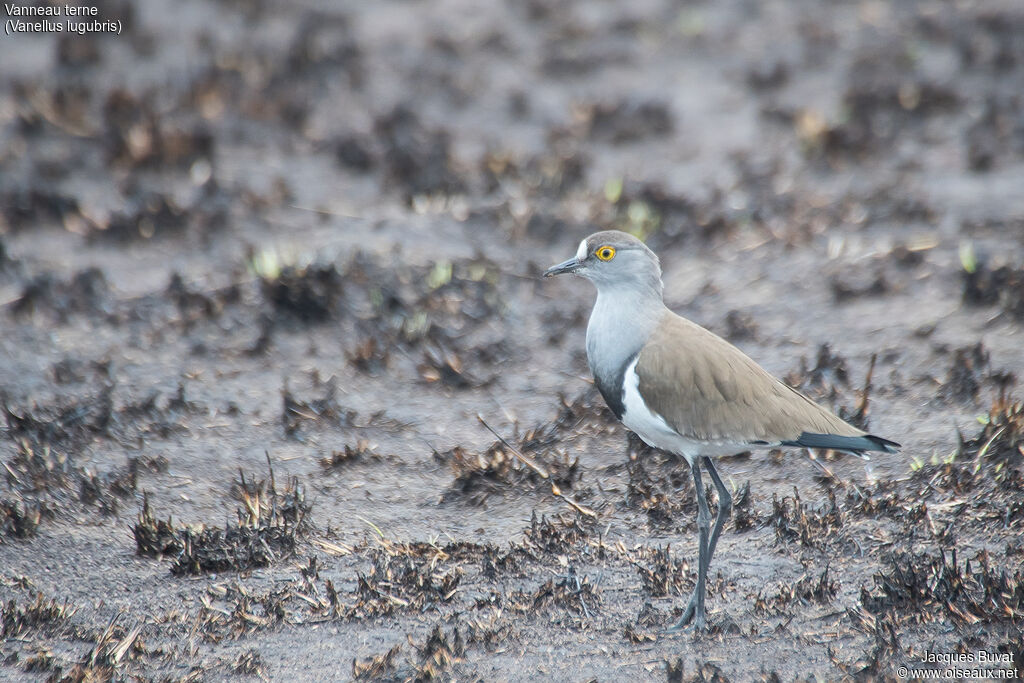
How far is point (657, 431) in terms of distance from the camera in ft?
14.0

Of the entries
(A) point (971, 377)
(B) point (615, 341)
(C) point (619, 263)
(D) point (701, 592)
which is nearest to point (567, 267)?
(C) point (619, 263)

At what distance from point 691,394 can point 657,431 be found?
0.68 ft

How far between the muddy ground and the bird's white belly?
50cm

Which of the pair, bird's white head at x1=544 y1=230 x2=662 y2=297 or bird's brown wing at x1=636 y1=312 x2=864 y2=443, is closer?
bird's brown wing at x1=636 y1=312 x2=864 y2=443

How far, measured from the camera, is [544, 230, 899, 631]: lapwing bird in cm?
417

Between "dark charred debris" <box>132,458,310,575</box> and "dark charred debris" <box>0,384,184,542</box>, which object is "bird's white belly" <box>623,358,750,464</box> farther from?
"dark charred debris" <box>0,384,184,542</box>

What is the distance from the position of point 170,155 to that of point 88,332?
7.96ft

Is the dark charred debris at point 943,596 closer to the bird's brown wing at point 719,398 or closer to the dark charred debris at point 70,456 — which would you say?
the bird's brown wing at point 719,398

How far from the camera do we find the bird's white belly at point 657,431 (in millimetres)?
4227

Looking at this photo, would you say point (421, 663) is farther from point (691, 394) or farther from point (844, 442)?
point (844, 442)

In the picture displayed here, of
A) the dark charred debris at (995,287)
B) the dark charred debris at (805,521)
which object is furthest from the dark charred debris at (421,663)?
the dark charred debris at (995,287)

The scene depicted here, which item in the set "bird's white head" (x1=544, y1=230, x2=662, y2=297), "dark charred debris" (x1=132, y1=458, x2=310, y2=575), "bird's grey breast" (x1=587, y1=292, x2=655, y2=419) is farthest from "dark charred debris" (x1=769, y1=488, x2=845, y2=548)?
"dark charred debris" (x1=132, y1=458, x2=310, y2=575)

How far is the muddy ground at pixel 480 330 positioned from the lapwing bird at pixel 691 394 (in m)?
0.49

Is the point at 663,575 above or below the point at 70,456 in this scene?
below
